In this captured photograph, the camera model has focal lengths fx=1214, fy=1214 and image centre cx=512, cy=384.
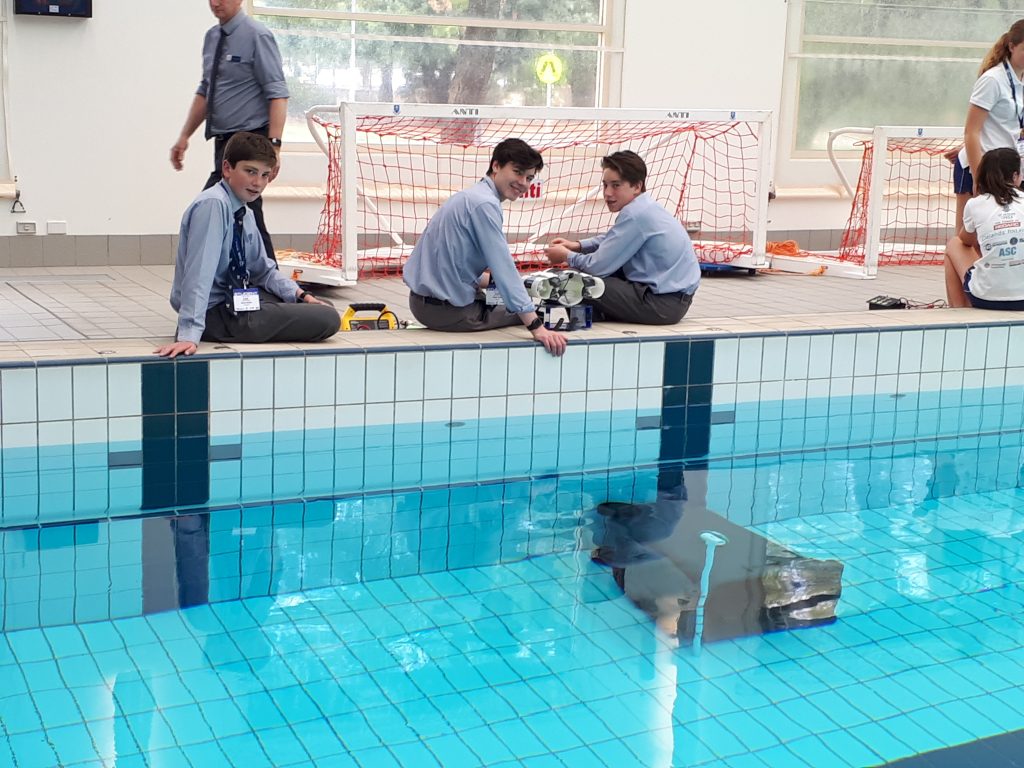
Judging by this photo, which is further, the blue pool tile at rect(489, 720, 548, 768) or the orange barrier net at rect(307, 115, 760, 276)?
the orange barrier net at rect(307, 115, 760, 276)

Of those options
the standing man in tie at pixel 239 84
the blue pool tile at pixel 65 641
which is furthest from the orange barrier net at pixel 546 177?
the blue pool tile at pixel 65 641

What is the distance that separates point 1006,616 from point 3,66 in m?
6.80

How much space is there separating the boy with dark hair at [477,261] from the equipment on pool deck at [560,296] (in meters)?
0.10

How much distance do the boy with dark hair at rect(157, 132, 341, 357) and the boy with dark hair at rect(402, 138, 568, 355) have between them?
19.4 inches

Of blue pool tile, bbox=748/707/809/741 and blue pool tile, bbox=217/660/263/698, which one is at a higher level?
blue pool tile, bbox=217/660/263/698

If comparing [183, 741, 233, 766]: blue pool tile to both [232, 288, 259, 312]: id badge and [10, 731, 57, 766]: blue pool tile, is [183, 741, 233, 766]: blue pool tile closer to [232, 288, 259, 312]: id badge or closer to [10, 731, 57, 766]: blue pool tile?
[10, 731, 57, 766]: blue pool tile

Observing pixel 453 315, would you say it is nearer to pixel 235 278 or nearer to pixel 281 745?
pixel 235 278

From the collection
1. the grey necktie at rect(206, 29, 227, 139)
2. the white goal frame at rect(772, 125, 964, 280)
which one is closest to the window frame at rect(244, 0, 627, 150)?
the white goal frame at rect(772, 125, 964, 280)

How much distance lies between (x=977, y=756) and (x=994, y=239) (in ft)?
12.8

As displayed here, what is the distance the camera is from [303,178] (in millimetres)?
8648

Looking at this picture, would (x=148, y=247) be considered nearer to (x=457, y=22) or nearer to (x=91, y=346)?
(x=457, y=22)

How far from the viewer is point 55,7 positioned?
7516 mm

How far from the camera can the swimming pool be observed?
101 inches

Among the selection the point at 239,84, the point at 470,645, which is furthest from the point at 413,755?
the point at 239,84
